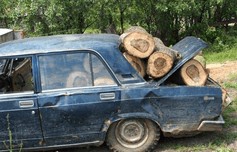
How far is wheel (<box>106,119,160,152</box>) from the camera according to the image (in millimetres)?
4168

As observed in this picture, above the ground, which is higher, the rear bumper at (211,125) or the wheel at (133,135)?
the rear bumper at (211,125)

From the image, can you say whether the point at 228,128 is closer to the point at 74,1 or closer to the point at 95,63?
the point at 95,63

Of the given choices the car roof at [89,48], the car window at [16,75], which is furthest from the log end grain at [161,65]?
the car window at [16,75]

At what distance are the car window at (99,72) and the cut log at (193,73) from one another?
1142 millimetres

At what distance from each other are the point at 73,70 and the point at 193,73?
1784mm

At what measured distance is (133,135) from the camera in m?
4.25

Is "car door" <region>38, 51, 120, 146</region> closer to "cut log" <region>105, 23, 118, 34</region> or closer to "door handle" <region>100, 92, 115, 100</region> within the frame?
"door handle" <region>100, 92, 115, 100</region>

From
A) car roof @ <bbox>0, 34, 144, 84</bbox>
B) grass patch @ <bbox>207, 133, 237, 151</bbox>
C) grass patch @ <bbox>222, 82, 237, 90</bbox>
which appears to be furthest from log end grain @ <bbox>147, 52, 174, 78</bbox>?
grass patch @ <bbox>222, 82, 237, 90</bbox>

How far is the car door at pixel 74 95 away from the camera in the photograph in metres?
3.92

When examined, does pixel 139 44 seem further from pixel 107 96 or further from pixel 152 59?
pixel 107 96

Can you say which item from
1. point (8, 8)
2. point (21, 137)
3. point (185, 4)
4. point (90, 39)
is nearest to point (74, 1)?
point (8, 8)

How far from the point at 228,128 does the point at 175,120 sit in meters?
1.35

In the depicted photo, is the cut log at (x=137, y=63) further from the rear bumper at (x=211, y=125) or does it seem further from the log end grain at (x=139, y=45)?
the rear bumper at (x=211, y=125)

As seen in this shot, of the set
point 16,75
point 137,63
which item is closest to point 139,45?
point 137,63
